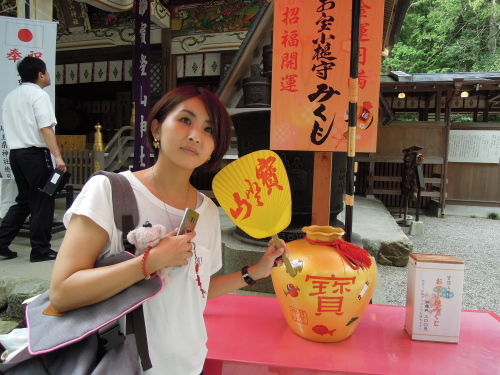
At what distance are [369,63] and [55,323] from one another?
2356 mm

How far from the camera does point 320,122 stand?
2.48m

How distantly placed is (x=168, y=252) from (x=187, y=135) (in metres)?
0.47

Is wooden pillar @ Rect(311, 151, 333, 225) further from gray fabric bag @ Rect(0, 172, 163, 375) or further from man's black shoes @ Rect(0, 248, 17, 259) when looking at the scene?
man's black shoes @ Rect(0, 248, 17, 259)

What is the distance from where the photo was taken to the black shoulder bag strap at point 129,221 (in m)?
1.14

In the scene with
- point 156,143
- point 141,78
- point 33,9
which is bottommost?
point 156,143

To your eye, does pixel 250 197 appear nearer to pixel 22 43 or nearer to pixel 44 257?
pixel 44 257

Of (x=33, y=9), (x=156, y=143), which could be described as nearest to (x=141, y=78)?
(x=33, y=9)

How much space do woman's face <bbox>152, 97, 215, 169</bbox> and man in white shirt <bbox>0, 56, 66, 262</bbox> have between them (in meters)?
3.12

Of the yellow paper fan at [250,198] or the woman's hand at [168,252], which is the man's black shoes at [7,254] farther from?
the woman's hand at [168,252]

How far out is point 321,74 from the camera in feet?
8.04

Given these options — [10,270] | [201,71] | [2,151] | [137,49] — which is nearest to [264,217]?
[10,270]

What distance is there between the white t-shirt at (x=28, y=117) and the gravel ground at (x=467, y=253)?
4394 mm

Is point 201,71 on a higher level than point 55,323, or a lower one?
higher

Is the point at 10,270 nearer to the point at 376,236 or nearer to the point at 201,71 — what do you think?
the point at 376,236
